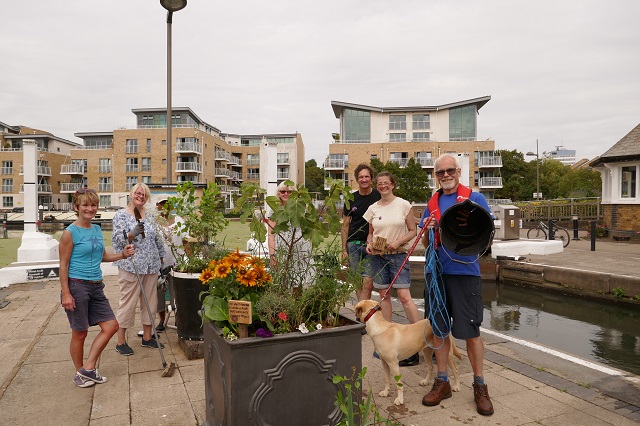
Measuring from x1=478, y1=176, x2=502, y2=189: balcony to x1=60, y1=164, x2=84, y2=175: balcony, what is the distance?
163 ft

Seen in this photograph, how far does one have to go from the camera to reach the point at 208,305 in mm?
2604

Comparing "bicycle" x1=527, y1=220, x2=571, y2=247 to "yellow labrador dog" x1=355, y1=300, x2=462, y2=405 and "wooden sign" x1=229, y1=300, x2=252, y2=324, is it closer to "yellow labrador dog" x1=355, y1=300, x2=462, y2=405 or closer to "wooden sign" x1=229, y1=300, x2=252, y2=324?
"yellow labrador dog" x1=355, y1=300, x2=462, y2=405

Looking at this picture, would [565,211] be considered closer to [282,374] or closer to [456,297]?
[456,297]

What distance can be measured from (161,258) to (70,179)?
6397 cm

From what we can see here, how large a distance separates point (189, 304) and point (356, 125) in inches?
1955

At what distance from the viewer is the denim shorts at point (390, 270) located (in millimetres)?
4152

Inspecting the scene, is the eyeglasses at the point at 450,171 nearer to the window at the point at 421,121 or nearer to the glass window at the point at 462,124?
the window at the point at 421,121

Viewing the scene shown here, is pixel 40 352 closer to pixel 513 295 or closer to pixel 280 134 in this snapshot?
pixel 513 295

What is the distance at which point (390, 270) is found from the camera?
13.9 ft

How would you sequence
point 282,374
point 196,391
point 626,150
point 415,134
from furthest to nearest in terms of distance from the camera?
point 415,134 < point 626,150 < point 196,391 < point 282,374

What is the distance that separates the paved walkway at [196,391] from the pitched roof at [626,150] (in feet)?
52.3

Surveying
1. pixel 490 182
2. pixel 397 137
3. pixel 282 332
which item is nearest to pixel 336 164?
pixel 397 137

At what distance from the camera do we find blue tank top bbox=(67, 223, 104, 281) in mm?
3627

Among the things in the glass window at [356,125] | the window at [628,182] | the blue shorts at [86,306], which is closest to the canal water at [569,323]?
the blue shorts at [86,306]
